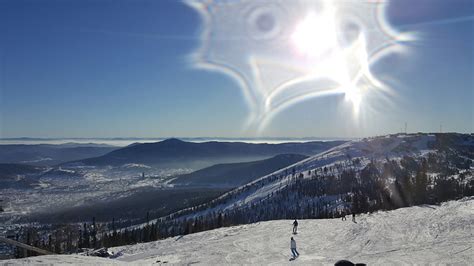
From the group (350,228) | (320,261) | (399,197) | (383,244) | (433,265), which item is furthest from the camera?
(399,197)

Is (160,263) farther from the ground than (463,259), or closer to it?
closer to it

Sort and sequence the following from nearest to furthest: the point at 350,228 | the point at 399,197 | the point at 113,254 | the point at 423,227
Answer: the point at 423,227, the point at 350,228, the point at 113,254, the point at 399,197

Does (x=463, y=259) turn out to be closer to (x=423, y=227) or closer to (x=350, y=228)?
(x=423, y=227)

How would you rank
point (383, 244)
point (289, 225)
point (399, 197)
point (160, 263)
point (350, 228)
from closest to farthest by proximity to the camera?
point (160, 263)
point (383, 244)
point (350, 228)
point (289, 225)
point (399, 197)

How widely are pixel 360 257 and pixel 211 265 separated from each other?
1416 centimetres

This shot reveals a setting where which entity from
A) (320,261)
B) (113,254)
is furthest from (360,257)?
(113,254)

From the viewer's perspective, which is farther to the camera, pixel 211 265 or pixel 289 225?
pixel 289 225

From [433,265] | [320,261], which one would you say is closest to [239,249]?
[320,261]

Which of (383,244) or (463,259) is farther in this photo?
(383,244)

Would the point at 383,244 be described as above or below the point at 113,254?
above

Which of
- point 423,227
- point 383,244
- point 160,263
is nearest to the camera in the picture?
point 160,263

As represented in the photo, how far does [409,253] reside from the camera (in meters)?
36.3

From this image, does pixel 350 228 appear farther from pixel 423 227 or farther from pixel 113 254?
pixel 113 254

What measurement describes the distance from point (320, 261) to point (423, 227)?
22.0m
